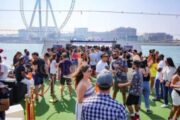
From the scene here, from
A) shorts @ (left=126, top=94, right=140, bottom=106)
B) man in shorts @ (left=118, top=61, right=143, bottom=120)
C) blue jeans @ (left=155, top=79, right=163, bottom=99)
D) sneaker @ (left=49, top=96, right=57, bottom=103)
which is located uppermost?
man in shorts @ (left=118, top=61, right=143, bottom=120)

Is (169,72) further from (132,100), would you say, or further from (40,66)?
(40,66)

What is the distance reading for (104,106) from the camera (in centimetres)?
312

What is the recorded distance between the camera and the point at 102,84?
3193 mm

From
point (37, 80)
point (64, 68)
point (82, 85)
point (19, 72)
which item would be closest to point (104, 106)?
point (82, 85)

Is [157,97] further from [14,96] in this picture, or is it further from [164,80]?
[14,96]

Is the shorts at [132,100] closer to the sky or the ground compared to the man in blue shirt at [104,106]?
closer to the ground

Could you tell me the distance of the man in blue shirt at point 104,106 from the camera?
10.1 feet

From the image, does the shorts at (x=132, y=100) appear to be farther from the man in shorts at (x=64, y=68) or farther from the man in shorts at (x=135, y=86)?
the man in shorts at (x=64, y=68)

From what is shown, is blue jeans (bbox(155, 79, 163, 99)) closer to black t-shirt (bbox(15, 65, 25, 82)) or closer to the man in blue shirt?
black t-shirt (bbox(15, 65, 25, 82))

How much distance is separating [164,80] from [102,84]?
21.8 feet

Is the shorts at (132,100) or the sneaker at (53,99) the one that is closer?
the shorts at (132,100)

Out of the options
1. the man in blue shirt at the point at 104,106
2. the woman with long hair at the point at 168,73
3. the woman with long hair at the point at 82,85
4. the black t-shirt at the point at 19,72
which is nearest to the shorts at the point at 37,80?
the black t-shirt at the point at 19,72

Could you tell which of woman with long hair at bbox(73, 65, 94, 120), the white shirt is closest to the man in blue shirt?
woman with long hair at bbox(73, 65, 94, 120)

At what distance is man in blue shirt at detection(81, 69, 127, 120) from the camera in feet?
10.1
